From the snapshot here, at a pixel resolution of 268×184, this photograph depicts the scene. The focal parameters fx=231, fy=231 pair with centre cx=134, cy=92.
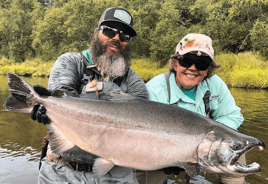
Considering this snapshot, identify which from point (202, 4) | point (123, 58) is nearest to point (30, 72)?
point (202, 4)

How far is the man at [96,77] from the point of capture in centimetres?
256

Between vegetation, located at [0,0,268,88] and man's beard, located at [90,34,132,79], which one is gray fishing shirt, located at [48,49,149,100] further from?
vegetation, located at [0,0,268,88]

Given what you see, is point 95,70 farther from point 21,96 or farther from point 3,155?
point 3,155

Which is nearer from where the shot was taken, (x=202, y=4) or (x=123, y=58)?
(x=123, y=58)

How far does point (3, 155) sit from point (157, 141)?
15.1 feet

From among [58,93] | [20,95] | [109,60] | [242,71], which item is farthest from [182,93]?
[242,71]

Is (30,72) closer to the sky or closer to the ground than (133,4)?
closer to the ground


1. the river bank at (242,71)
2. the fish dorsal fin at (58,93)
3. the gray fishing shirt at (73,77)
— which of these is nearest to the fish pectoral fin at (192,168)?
the gray fishing shirt at (73,77)

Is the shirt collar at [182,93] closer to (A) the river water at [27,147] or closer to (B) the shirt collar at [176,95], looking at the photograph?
(B) the shirt collar at [176,95]

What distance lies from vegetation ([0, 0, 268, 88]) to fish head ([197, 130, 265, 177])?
55.5ft

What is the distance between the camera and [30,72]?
101 ft

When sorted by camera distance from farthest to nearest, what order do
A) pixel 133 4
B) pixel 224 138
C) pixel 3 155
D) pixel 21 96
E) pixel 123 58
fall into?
pixel 133 4
pixel 3 155
pixel 123 58
pixel 21 96
pixel 224 138

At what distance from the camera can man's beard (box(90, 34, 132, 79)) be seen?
3.02 m

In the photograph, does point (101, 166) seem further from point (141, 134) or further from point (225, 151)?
point (225, 151)
